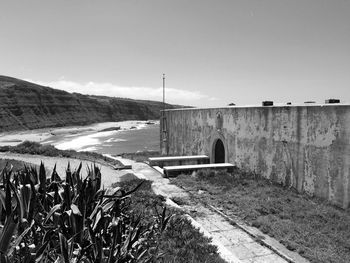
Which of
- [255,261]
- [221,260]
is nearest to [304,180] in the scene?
[255,261]

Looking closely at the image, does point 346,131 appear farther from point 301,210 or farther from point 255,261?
point 255,261

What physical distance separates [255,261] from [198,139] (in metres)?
13.4

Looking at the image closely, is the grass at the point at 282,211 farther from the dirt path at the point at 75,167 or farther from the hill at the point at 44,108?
the hill at the point at 44,108

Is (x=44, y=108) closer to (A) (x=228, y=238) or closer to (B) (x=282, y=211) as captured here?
(B) (x=282, y=211)

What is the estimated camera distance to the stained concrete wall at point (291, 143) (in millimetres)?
10836

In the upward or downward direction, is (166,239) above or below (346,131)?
below

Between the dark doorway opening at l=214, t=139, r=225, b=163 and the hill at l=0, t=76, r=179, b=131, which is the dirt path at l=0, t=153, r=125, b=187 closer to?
the dark doorway opening at l=214, t=139, r=225, b=163

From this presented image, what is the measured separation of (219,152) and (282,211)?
860 centimetres

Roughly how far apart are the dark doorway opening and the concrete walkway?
20.2ft

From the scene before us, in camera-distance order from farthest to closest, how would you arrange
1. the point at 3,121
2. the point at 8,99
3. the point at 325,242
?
the point at 8,99 < the point at 3,121 < the point at 325,242

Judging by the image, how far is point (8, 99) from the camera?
93.3 meters

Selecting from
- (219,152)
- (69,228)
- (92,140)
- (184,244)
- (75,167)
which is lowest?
(92,140)

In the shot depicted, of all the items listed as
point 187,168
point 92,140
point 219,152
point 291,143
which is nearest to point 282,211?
→ point 291,143

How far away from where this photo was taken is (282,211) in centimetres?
1053
